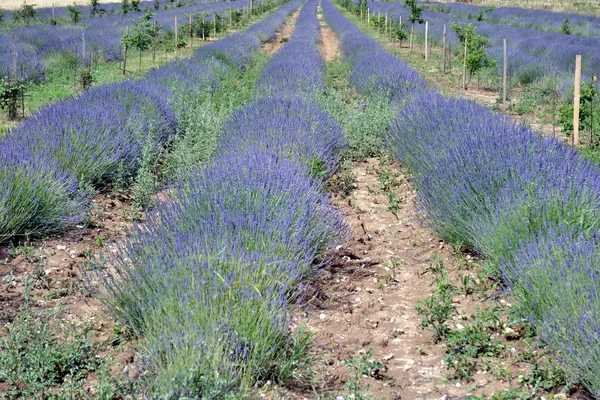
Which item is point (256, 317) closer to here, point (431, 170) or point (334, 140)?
point (431, 170)

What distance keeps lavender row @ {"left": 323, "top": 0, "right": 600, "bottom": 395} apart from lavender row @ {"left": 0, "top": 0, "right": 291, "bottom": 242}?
273 cm

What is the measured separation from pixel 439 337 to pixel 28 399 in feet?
6.75

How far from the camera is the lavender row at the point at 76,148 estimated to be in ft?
16.4

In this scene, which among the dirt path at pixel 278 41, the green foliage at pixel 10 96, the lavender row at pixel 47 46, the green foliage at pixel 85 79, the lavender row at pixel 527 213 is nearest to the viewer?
the lavender row at pixel 527 213

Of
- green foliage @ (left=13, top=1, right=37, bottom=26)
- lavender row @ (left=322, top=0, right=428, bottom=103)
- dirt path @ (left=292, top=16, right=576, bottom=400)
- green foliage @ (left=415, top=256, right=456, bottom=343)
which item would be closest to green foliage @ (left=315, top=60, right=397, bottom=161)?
lavender row @ (left=322, top=0, right=428, bottom=103)

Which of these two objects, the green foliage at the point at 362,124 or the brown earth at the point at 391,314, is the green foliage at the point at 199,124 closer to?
the green foliage at the point at 362,124

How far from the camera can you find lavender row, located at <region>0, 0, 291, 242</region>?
4.98 metres

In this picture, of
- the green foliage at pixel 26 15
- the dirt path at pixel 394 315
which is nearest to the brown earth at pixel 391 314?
the dirt path at pixel 394 315

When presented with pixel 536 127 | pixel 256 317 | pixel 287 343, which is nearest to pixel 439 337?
pixel 287 343

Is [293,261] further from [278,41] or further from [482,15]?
[482,15]

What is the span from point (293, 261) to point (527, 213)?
1.41 metres

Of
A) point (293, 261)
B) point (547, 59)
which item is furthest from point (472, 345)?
point (547, 59)

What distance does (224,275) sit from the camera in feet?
10.9

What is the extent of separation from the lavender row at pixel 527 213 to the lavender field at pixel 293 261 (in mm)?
18
